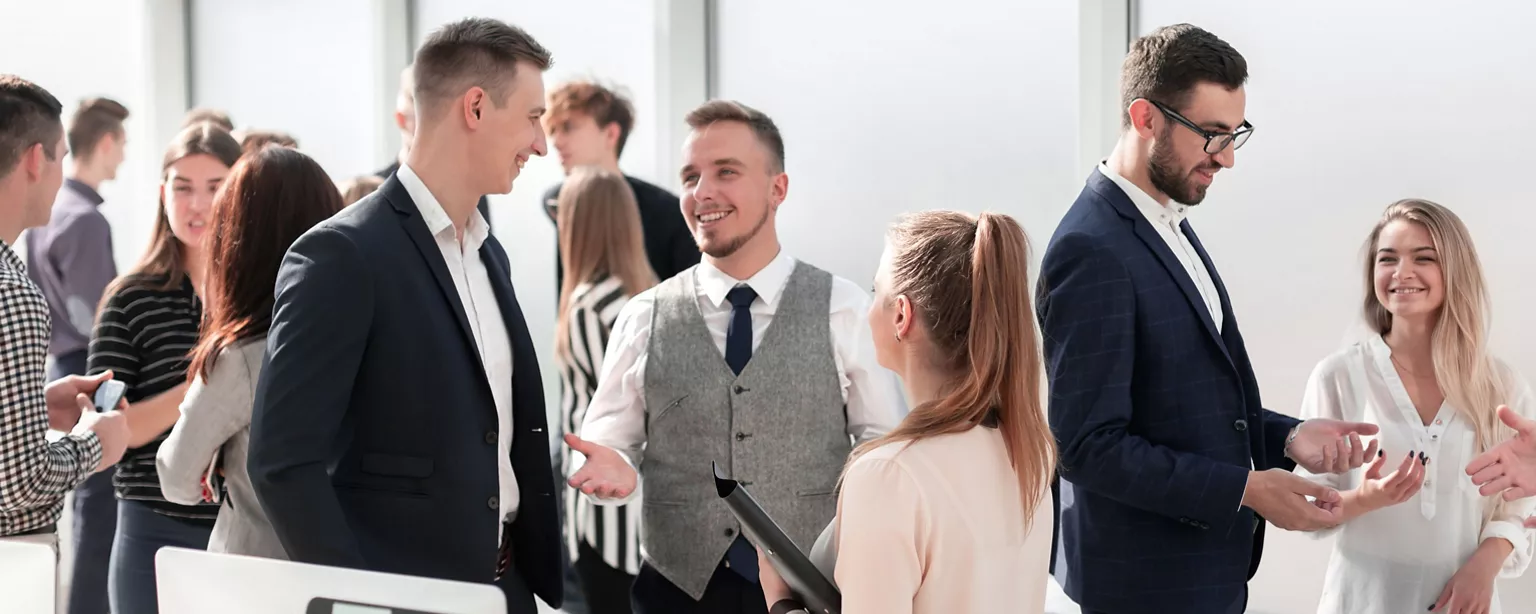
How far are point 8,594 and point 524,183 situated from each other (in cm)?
393

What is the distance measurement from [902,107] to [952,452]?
2.74 meters

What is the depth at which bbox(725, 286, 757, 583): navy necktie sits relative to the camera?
8.28 ft

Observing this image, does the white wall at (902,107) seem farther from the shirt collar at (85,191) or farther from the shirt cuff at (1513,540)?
the shirt collar at (85,191)

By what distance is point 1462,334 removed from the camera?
8.90 feet

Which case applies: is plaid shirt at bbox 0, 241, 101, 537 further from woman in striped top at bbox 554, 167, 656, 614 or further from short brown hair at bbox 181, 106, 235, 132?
short brown hair at bbox 181, 106, 235, 132

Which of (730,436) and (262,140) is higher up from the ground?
(262,140)

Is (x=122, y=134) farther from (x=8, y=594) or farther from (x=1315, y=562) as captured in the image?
(x=1315, y=562)

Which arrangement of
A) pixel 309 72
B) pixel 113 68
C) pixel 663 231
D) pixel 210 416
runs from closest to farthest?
pixel 210 416 < pixel 663 231 < pixel 309 72 < pixel 113 68

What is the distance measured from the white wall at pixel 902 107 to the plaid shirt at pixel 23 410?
2435 mm

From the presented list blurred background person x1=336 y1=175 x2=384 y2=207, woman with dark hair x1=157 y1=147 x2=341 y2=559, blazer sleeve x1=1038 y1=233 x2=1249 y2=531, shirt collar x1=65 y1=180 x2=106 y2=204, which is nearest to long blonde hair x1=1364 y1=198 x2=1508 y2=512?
blazer sleeve x1=1038 y1=233 x2=1249 y2=531

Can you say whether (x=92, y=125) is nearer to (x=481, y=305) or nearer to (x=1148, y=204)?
(x=481, y=305)

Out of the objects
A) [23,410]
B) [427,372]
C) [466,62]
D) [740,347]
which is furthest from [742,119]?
[23,410]

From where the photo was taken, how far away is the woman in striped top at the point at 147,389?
112 inches

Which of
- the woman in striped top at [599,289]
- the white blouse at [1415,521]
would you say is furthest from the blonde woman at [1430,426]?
the woman in striped top at [599,289]
